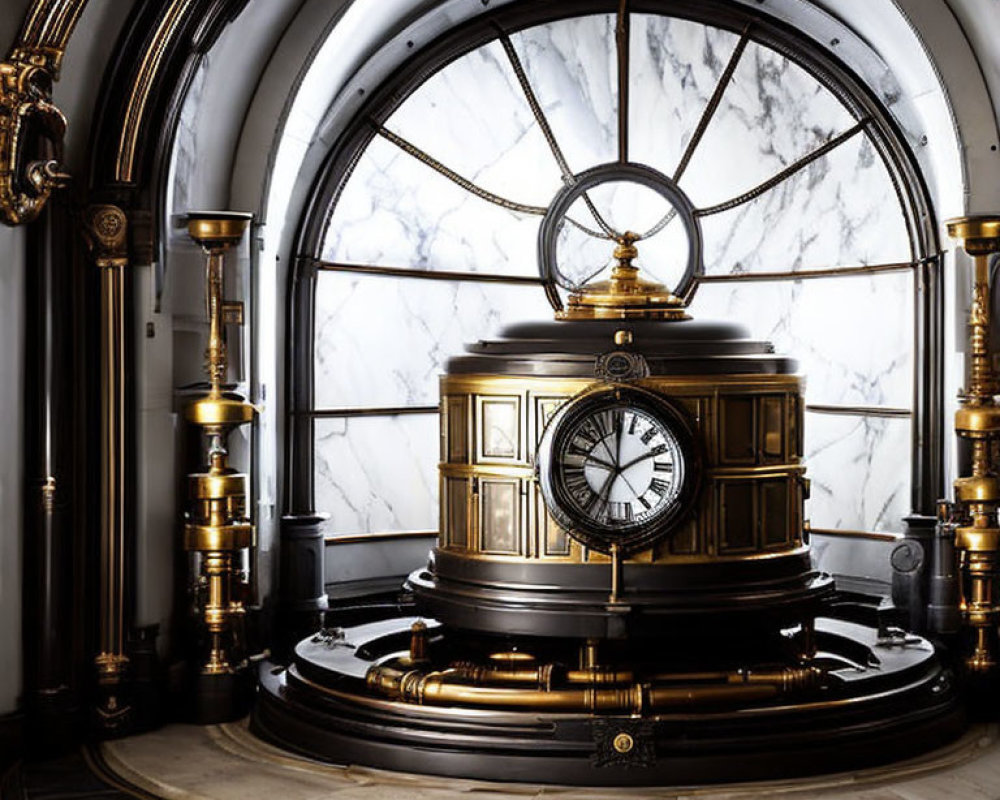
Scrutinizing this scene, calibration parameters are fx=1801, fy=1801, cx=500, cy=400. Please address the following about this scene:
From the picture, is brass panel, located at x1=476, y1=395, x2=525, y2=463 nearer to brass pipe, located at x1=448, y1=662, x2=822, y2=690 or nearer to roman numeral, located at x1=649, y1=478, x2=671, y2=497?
roman numeral, located at x1=649, y1=478, x2=671, y2=497

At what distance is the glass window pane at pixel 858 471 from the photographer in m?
10.9

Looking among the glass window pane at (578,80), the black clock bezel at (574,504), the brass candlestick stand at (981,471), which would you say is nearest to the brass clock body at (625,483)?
the black clock bezel at (574,504)

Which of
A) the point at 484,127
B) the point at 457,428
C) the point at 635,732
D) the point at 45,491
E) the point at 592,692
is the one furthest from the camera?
the point at 484,127

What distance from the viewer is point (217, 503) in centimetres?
882

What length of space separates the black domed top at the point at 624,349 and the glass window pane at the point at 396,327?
2.09 m

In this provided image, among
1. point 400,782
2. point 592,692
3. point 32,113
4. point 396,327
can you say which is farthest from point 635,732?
point 396,327

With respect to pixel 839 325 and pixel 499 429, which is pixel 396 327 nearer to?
pixel 499 429

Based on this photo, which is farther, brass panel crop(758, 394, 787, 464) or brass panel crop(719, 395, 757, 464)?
brass panel crop(758, 394, 787, 464)

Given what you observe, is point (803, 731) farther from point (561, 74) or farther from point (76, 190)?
point (561, 74)

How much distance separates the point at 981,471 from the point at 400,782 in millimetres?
3372

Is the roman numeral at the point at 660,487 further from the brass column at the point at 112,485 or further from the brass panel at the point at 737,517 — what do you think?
the brass column at the point at 112,485

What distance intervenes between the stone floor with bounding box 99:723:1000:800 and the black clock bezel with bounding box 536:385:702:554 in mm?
1226

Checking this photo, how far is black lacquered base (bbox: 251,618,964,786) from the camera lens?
7.84 m

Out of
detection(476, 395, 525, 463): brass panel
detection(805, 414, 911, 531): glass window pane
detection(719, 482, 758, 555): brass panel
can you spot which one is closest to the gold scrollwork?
detection(476, 395, 525, 463): brass panel
